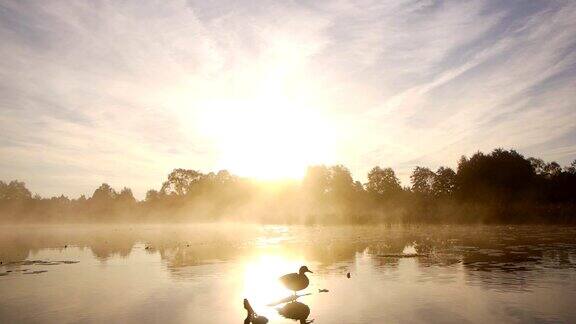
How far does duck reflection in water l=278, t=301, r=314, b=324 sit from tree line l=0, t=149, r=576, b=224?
69.6 metres

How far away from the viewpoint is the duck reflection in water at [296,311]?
1497cm

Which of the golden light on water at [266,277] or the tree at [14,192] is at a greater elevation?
the tree at [14,192]

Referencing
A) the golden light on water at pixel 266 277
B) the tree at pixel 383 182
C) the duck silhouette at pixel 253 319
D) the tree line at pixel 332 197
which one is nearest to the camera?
the duck silhouette at pixel 253 319

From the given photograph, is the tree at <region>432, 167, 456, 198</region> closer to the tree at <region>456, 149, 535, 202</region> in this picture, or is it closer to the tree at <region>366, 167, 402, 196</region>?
the tree at <region>366, 167, 402, 196</region>

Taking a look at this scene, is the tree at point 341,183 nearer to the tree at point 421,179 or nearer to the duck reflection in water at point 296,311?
the tree at point 421,179

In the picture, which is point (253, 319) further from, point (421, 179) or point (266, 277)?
point (421, 179)

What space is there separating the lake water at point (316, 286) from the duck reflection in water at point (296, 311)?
5.7 inches

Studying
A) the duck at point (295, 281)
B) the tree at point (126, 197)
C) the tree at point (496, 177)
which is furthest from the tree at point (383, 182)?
the duck at point (295, 281)

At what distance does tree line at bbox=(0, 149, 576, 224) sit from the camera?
8831 centimetres

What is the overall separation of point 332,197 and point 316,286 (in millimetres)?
137677

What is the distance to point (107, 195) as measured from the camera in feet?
593

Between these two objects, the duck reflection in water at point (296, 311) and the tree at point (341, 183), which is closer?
the duck reflection in water at point (296, 311)

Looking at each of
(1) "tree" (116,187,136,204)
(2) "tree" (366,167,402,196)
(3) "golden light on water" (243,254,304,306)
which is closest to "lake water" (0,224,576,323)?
(3) "golden light on water" (243,254,304,306)

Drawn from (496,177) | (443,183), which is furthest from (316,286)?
(443,183)
